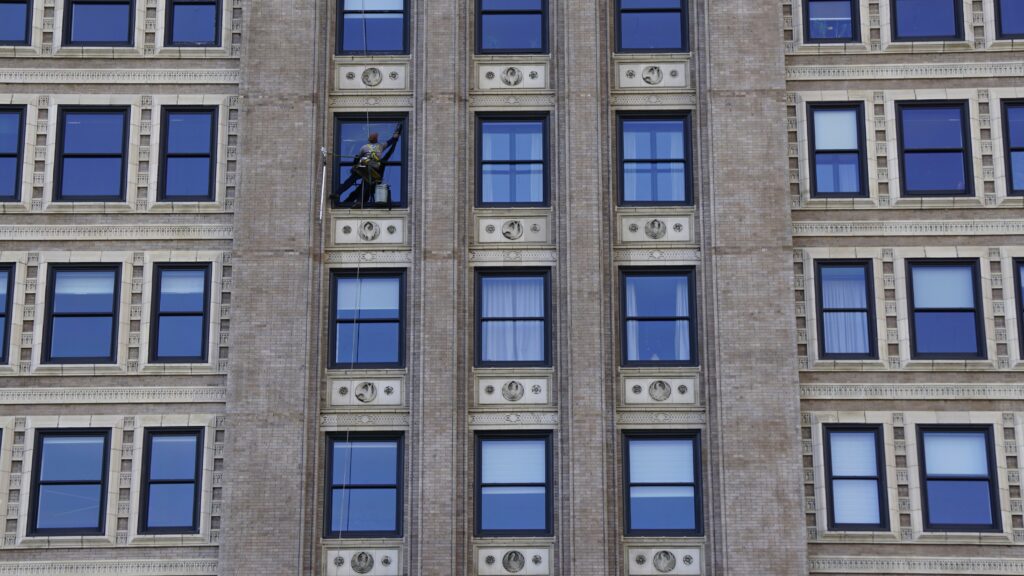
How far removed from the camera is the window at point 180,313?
32.6m

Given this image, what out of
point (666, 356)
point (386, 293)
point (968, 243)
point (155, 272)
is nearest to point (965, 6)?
point (968, 243)

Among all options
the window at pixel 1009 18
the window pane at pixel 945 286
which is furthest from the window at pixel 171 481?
the window at pixel 1009 18

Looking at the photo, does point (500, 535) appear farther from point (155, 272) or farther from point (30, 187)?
point (30, 187)

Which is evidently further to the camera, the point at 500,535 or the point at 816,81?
the point at 816,81

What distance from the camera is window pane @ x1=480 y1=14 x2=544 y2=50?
3431 cm

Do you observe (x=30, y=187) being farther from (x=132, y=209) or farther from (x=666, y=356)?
(x=666, y=356)

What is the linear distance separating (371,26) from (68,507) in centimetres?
1138

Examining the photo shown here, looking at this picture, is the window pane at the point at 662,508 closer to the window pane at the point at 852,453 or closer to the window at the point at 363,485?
→ the window pane at the point at 852,453

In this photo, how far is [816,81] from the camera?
3391 centimetres

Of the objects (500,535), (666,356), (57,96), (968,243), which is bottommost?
(500,535)

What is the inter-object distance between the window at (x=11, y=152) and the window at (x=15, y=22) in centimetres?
156

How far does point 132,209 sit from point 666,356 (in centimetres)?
1092

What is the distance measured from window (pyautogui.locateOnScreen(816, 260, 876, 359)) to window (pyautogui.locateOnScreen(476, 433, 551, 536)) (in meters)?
5.88

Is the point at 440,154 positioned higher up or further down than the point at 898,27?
further down
